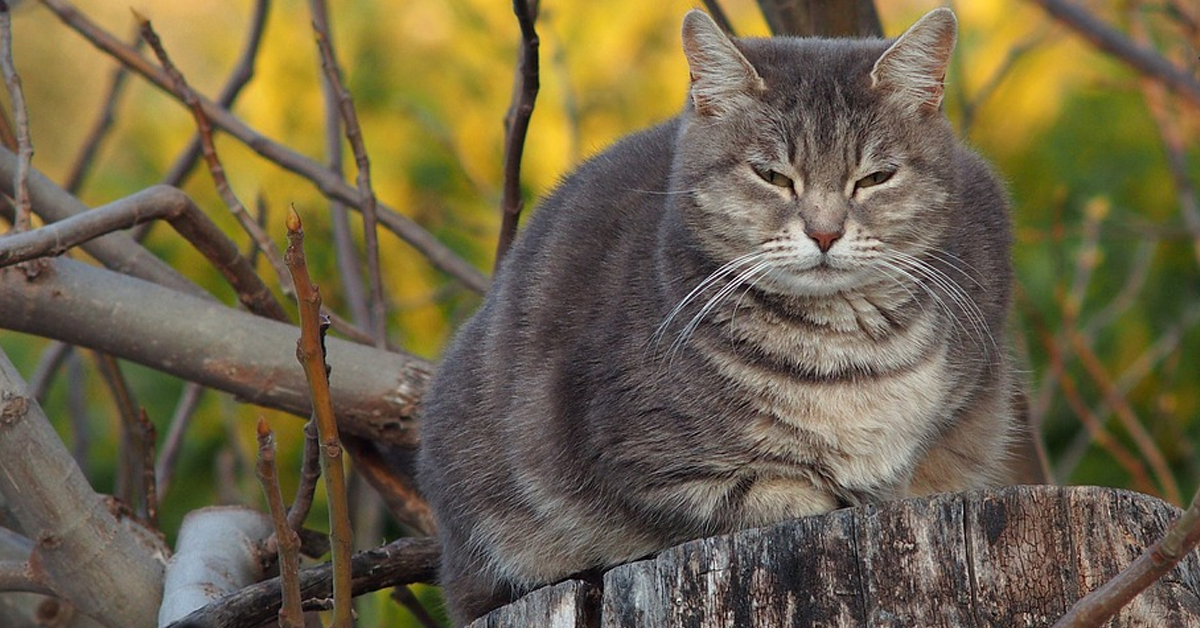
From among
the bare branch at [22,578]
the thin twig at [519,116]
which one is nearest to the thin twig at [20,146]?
the bare branch at [22,578]

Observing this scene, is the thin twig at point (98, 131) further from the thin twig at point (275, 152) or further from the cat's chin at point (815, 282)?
the cat's chin at point (815, 282)

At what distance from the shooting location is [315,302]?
1.44 m

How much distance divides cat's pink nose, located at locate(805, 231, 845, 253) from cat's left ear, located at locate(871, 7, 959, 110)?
0.98 feet

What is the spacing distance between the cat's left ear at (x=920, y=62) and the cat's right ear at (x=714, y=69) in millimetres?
210

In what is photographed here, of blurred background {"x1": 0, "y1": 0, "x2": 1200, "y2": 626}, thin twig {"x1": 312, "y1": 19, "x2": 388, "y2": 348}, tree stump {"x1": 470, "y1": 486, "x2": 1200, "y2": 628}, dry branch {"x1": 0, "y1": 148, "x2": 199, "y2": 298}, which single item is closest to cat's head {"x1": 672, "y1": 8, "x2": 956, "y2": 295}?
tree stump {"x1": 470, "y1": 486, "x2": 1200, "y2": 628}

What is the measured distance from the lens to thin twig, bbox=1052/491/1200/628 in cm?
134

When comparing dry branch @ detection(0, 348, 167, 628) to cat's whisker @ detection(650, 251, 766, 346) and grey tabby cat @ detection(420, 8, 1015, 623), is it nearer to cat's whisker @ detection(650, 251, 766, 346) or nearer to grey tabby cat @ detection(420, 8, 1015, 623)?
grey tabby cat @ detection(420, 8, 1015, 623)

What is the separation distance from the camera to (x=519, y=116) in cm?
280

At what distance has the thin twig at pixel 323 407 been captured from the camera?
1405 millimetres

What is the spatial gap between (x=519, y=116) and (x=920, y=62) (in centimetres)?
79

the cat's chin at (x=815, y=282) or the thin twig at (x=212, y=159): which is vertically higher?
the thin twig at (x=212, y=159)

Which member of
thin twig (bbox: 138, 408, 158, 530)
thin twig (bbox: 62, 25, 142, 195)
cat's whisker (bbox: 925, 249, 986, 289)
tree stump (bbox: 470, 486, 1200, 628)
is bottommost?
tree stump (bbox: 470, 486, 1200, 628)

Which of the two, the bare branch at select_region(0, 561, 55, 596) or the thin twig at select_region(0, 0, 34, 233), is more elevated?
the thin twig at select_region(0, 0, 34, 233)

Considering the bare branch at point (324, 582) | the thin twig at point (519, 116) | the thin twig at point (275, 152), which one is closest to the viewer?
the bare branch at point (324, 582)
